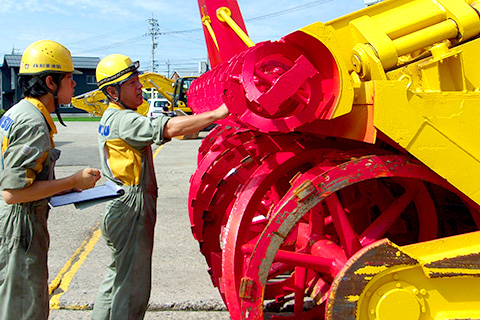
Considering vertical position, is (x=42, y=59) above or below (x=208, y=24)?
below

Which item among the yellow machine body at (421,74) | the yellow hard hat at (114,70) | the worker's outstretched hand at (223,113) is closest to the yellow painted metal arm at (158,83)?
the yellow hard hat at (114,70)

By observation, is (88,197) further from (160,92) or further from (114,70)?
(160,92)

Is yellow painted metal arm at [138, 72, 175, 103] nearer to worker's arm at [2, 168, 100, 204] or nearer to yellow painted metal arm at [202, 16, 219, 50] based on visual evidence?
yellow painted metal arm at [202, 16, 219, 50]

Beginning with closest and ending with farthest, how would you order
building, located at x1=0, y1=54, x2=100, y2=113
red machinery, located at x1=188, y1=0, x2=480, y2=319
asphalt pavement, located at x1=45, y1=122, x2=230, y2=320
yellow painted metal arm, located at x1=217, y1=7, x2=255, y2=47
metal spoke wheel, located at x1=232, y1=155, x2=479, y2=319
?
1. red machinery, located at x1=188, y1=0, x2=480, y2=319
2. metal spoke wheel, located at x1=232, y1=155, x2=479, y2=319
3. asphalt pavement, located at x1=45, y1=122, x2=230, y2=320
4. yellow painted metal arm, located at x1=217, y1=7, x2=255, y2=47
5. building, located at x1=0, y1=54, x2=100, y2=113

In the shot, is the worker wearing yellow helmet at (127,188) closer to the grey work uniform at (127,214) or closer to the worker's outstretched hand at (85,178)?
the grey work uniform at (127,214)

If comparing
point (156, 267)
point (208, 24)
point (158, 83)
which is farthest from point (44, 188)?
point (158, 83)

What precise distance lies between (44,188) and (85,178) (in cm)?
22

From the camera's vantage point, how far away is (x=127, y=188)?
2887 millimetres

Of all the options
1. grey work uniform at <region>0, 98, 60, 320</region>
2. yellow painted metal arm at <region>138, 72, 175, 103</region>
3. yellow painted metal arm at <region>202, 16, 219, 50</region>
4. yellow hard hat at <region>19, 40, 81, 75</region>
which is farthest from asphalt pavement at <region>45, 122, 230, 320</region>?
yellow painted metal arm at <region>138, 72, 175, 103</region>

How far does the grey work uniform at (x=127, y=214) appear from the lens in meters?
2.86

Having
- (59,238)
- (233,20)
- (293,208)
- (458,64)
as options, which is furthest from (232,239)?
(59,238)

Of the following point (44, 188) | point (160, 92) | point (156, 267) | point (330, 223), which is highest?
point (160, 92)

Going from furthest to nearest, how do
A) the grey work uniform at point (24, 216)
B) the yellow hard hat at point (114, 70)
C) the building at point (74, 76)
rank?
1. the building at point (74, 76)
2. the yellow hard hat at point (114, 70)
3. the grey work uniform at point (24, 216)

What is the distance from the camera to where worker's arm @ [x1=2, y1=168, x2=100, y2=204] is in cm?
241
